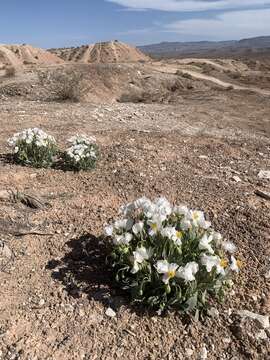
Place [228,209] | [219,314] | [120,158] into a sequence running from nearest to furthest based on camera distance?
[219,314] < [228,209] < [120,158]

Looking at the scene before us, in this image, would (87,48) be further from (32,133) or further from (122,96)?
(32,133)

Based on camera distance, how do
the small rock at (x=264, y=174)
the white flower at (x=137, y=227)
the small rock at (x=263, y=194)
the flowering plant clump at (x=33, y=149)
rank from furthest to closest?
the small rock at (x=264, y=174) < the flowering plant clump at (x=33, y=149) < the small rock at (x=263, y=194) < the white flower at (x=137, y=227)

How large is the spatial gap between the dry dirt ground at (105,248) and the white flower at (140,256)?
37 cm

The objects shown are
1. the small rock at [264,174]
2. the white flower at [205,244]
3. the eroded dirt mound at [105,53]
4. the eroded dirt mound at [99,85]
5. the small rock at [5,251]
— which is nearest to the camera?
the white flower at [205,244]

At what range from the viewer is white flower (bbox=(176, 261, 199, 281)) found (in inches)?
129

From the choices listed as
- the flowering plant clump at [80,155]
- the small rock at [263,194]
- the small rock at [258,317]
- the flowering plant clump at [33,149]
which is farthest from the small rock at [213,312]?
the flowering plant clump at [33,149]

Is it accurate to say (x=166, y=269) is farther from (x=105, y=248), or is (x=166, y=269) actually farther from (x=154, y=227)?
(x=105, y=248)

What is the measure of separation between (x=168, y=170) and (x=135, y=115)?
4164mm

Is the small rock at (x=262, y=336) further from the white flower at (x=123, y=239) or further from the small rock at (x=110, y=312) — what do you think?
the white flower at (x=123, y=239)

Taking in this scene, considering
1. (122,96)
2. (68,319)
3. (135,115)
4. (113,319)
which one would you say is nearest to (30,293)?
(68,319)

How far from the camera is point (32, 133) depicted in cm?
584

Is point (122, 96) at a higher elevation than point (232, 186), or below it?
below

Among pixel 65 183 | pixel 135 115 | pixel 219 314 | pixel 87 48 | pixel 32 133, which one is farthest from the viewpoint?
pixel 87 48

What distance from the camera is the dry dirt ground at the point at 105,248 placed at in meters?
3.33
